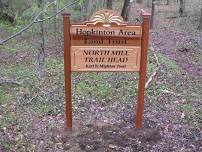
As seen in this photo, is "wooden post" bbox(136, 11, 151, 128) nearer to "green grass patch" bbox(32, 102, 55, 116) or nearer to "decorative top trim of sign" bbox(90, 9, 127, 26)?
"decorative top trim of sign" bbox(90, 9, 127, 26)

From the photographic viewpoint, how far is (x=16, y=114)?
263 inches

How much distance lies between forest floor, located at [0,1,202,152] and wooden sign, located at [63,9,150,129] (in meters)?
1.08

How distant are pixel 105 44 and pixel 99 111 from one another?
5.27 ft

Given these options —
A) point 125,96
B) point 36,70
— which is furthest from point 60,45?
point 125,96

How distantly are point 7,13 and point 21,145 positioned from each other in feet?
41.8

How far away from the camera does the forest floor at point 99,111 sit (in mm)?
5727

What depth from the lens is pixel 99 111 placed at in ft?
22.8

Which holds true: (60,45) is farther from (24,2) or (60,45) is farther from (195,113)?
(195,113)

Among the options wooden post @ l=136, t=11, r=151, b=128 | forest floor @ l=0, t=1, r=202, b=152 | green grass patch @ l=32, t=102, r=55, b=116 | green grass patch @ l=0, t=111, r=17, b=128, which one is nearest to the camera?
forest floor @ l=0, t=1, r=202, b=152

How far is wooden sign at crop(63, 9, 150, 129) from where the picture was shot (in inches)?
230

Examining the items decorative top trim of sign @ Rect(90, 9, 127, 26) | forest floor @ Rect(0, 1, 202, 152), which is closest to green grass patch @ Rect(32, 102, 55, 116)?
forest floor @ Rect(0, 1, 202, 152)

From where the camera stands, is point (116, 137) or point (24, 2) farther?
point (24, 2)

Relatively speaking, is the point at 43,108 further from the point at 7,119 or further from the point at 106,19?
the point at 106,19

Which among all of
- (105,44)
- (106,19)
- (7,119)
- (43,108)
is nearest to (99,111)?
(43,108)
